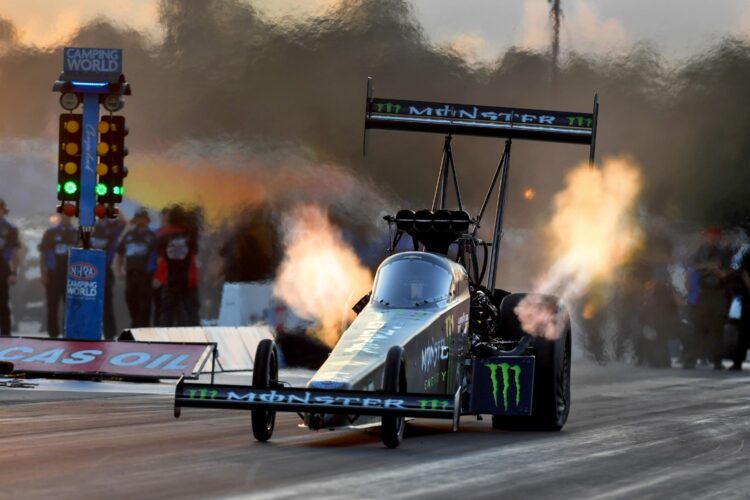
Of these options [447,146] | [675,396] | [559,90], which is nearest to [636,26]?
[559,90]

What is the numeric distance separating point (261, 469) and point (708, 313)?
22.1m

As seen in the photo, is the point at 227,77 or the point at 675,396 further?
the point at 227,77

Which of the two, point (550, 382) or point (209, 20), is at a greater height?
point (209, 20)

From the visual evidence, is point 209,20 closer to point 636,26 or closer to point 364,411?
point 636,26

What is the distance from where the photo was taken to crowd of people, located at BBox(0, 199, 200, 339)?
2977cm

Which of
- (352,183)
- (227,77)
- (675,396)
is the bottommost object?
(675,396)

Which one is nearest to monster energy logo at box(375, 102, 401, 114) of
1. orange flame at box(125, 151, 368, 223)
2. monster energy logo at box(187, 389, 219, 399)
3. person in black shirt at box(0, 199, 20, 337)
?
monster energy logo at box(187, 389, 219, 399)

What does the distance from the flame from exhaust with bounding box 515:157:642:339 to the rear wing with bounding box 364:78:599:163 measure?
2.35 meters

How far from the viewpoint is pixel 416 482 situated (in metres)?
11.3

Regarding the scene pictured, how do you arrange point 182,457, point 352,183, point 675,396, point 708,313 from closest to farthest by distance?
point 182,457 < point 675,396 < point 352,183 < point 708,313

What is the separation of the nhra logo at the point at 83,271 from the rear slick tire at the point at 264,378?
11425 millimetres

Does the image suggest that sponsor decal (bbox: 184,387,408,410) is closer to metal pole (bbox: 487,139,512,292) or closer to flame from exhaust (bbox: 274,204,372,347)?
metal pole (bbox: 487,139,512,292)

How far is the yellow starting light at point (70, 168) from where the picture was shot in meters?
24.7

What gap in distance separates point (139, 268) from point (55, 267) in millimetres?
1835
